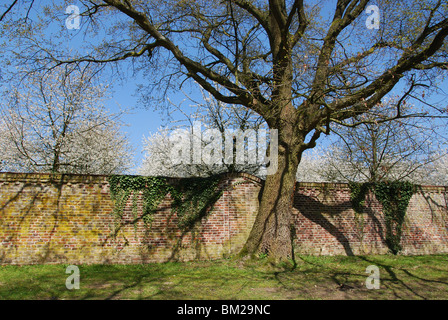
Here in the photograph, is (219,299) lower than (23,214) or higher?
lower

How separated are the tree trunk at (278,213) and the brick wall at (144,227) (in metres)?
1.17

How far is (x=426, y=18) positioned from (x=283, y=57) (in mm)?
3394

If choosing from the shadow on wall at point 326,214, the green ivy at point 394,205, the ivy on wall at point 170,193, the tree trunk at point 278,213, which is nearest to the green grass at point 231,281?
the tree trunk at point 278,213

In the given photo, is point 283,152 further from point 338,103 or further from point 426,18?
point 426,18

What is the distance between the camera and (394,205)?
12289 mm

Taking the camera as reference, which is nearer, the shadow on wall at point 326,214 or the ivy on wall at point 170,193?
the ivy on wall at point 170,193

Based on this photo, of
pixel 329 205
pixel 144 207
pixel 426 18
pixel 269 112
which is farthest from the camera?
pixel 329 205

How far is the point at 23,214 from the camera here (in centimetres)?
926

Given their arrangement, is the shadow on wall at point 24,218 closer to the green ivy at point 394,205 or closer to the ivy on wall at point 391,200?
the ivy on wall at point 391,200

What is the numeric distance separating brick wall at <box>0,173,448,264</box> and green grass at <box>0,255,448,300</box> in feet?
1.62

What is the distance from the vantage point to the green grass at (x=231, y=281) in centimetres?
646

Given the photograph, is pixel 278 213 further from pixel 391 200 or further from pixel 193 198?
pixel 391 200

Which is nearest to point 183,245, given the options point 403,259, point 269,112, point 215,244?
point 215,244

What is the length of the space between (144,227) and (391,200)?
28.7ft
